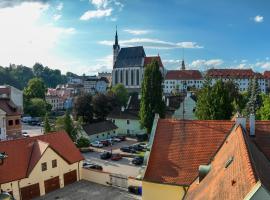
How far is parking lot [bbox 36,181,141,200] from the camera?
2531 centimetres

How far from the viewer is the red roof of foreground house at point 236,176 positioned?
384 inches

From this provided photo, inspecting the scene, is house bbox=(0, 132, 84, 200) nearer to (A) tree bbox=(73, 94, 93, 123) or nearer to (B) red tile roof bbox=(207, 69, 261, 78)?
(A) tree bbox=(73, 94, 93, 123)

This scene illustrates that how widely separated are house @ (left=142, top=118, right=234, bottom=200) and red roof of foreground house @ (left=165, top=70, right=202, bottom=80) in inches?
4679

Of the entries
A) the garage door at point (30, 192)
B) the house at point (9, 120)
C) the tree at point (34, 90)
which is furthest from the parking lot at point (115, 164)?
the tree at point (34, 90)

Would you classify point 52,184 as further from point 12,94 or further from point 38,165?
point 12,94

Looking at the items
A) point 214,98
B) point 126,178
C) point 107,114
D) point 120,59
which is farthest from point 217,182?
point 120,59

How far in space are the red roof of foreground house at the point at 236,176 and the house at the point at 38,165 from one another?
49.3 feet

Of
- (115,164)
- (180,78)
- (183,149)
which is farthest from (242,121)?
(180,78)

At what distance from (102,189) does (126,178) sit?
7.18 ft

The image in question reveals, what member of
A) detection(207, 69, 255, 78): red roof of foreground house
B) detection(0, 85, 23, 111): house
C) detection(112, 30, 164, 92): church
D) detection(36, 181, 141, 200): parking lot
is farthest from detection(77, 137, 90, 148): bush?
detection(207, 69, 255, 78): red roof of foreground house

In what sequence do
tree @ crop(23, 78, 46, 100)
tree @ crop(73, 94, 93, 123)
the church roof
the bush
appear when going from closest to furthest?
the bush → tree @ crop(73, 94, 93, 123) → tree @ crop(23, 78, 46, 100) → the church roof

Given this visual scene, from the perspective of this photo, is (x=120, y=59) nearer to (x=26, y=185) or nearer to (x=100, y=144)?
(x=100, y=144)

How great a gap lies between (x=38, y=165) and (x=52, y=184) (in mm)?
2270

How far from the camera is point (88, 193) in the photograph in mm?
26141
